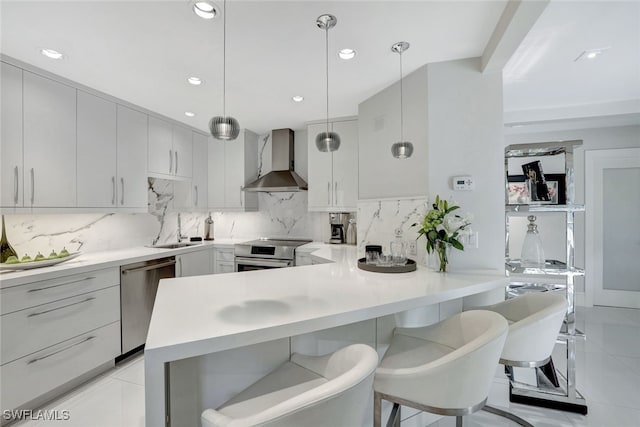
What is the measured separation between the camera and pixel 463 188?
2068mm

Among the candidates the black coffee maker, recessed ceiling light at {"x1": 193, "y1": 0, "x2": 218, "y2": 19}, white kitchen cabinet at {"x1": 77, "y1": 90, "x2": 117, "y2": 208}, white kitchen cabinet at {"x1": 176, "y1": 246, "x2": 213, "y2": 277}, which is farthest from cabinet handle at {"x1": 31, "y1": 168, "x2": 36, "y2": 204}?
the black coffee maker

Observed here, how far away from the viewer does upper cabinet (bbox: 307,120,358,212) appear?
11.0 feet

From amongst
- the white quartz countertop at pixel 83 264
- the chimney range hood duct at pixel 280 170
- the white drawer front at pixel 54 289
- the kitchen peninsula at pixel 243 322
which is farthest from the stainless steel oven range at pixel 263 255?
the kitchen peninsula at pixel 243 322

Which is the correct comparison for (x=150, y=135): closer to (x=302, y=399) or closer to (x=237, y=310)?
(x=237, y=310)

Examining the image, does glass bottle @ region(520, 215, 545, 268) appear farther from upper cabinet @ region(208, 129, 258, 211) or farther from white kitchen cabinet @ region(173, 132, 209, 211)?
white kitchen cabinet @ region(173, 132, 209, 211)

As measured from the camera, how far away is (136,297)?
265cm

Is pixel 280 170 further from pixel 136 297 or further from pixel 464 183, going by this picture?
pixel 464 183

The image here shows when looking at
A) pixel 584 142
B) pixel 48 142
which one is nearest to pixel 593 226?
pixel 584 142

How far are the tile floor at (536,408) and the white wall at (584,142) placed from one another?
58.7 inches

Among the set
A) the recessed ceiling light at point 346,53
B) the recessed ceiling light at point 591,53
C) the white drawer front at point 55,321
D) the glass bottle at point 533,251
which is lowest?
the white drawer front at point 55,321

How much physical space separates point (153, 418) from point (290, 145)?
349 cm

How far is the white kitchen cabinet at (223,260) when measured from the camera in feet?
12.0

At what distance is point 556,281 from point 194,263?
352 cm

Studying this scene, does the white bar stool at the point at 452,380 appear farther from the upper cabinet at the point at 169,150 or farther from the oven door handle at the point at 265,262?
the upper cabinet at the point at 169,150
